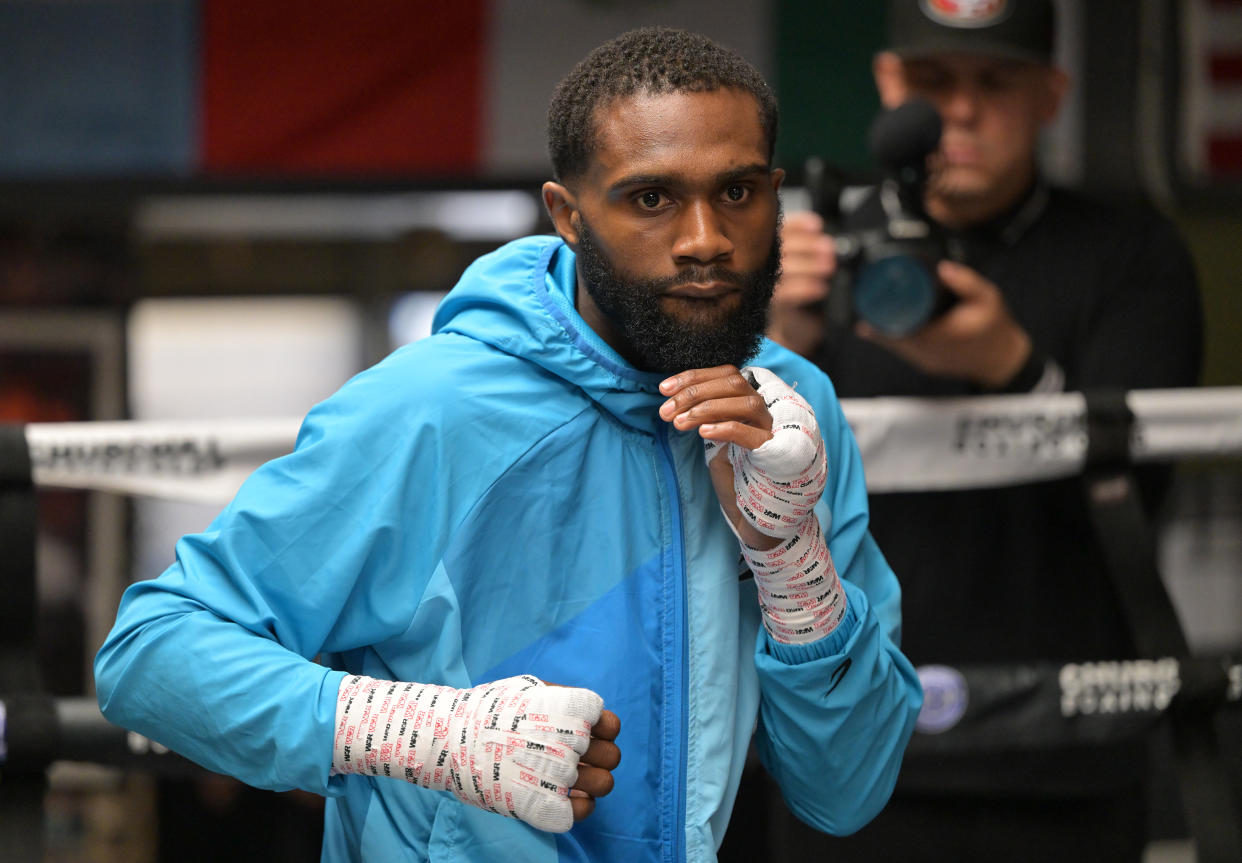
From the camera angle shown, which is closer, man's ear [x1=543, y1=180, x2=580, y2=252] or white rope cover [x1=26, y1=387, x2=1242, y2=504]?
man's ear [x1=543, y1=180, x2=580, y2=252]

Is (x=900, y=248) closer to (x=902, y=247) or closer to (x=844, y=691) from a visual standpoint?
(x=902, y=247)

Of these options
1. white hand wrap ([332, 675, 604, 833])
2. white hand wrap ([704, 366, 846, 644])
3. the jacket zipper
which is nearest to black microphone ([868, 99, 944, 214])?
white hand wrap ([704, 366, 846, 644])

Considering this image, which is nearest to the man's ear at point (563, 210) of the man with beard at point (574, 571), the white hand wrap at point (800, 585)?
the man with beard at point (574, 571)

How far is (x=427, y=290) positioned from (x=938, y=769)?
77.5 inches

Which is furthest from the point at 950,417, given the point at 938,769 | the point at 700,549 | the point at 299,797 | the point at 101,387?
the point at 101,387

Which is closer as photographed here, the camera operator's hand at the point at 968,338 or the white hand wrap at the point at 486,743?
the white hand wrap at the point at 486,743

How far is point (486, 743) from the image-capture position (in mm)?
1131

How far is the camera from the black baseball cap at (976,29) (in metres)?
2.10

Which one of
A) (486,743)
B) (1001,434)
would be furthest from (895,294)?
(486,743)

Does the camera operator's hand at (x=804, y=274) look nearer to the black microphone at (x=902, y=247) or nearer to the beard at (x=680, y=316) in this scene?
the black microphone at (x=902, y=247)

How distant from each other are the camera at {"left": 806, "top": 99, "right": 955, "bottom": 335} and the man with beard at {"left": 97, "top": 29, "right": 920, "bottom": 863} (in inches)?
24.0

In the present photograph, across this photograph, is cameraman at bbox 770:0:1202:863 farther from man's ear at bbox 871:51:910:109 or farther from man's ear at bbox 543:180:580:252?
man's ear at bbox 543:180:580:252

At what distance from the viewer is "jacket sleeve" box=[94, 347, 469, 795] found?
115 centimetres

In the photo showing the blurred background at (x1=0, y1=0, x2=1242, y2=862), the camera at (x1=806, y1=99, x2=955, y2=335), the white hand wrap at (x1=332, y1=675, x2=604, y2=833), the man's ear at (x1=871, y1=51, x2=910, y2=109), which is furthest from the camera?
the blurred background at (x1=0, y1=0, x2=1242, y2=862)
